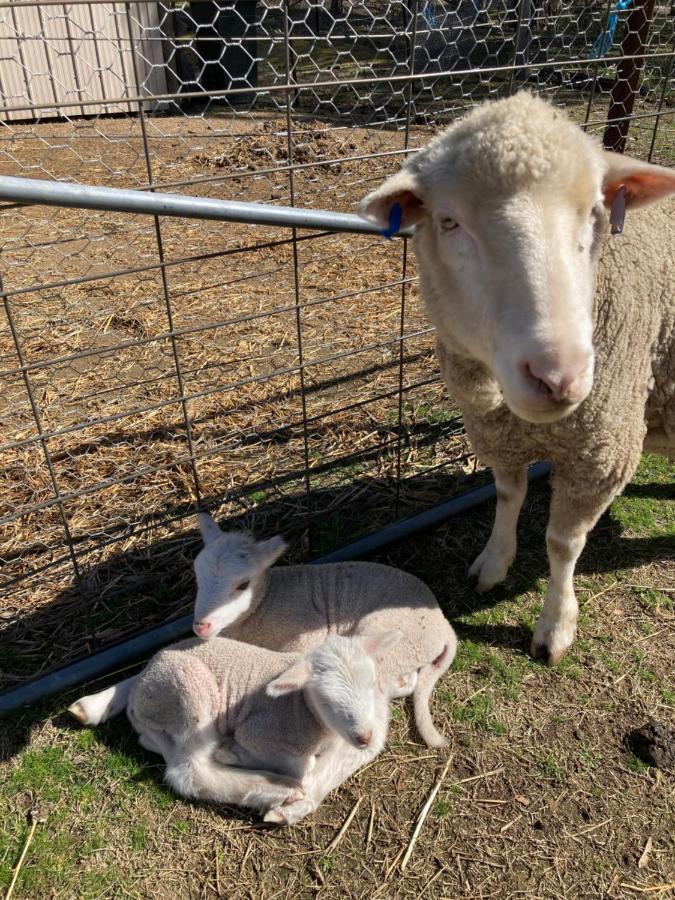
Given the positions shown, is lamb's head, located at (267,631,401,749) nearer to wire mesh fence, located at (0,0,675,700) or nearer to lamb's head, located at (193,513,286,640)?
lamb's head, located at (193,513,286,640)

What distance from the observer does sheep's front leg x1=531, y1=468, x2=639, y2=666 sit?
103 inches

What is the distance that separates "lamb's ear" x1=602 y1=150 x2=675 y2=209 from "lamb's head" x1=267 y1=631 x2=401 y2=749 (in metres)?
1.54

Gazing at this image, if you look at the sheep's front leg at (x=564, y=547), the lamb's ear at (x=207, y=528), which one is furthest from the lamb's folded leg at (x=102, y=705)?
the sheep's front leg at (x=564, y=547)

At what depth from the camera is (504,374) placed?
187cm

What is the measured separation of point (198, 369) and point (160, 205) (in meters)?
2.12

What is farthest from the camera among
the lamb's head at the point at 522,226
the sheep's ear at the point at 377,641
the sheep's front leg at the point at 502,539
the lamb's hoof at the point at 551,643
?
the sheep's front leg at the point at 502,539

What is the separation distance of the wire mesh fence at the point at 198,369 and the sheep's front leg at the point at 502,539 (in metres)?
0.52

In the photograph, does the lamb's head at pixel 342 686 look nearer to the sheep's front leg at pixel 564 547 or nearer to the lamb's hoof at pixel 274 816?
the lamb's hoof at pixel 274 816

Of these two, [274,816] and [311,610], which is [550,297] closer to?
[311,610]

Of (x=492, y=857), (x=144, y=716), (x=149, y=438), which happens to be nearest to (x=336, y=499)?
(x=149, y=438)

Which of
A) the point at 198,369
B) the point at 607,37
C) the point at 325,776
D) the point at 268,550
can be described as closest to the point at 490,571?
the point at 268,550

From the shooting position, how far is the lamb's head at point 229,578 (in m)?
2.59

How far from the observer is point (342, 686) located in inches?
89.4

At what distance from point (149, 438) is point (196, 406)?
42 centimetres
